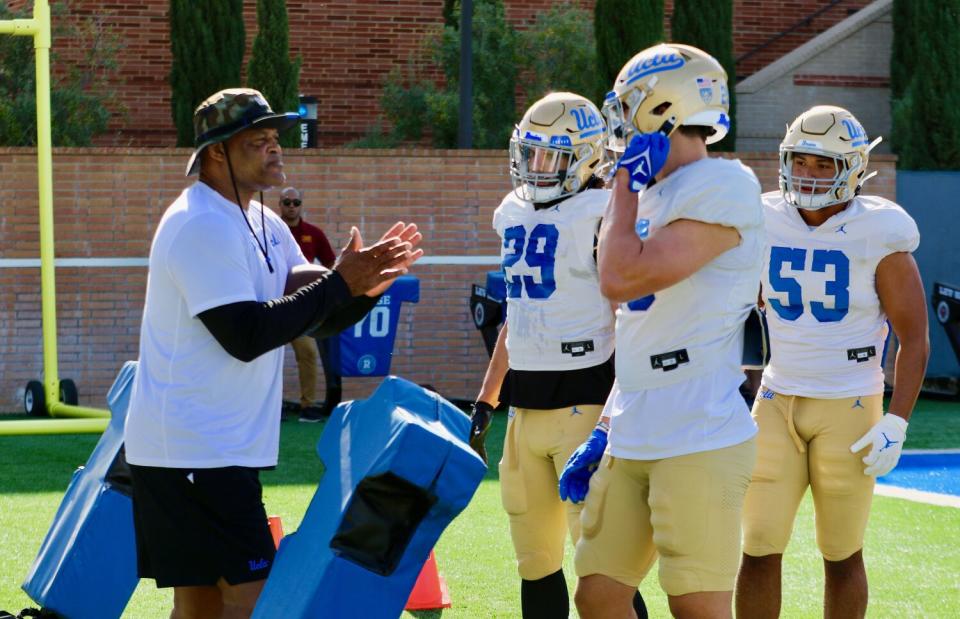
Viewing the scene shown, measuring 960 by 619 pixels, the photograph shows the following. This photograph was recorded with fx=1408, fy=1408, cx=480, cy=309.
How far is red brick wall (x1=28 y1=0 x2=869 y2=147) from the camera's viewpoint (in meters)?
17.8

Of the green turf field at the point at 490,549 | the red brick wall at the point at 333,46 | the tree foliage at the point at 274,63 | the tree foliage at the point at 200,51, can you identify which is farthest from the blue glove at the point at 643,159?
the red brick wall at the point at 333,46

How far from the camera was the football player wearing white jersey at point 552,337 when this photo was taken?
→ 4.86 m

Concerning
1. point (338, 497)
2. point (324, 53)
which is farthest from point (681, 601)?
point (324, 53)

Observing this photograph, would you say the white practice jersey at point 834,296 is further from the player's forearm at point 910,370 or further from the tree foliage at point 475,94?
the tree foliage at point 475,94

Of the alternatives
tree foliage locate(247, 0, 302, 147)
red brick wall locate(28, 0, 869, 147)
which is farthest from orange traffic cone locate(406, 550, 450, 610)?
red brick wall locate(28, 0, 869, 147)

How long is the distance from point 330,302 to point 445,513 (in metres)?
0.73

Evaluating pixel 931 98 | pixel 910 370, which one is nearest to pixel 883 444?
pixel 910 370

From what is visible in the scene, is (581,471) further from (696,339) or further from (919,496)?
(919,496)

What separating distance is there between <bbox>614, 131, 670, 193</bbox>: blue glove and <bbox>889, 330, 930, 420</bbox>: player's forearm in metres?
1.58

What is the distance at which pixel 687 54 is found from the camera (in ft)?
12.5

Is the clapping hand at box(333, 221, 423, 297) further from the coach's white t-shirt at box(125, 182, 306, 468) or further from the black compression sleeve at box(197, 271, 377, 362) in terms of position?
the coach's white t-shirt at box(125, 182, 306, 468)

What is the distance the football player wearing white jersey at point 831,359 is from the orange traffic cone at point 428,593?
54.1 inches

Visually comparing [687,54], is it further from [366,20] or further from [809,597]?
[366,20]

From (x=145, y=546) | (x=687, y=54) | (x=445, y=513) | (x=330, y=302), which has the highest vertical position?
(x=687, y=54)
